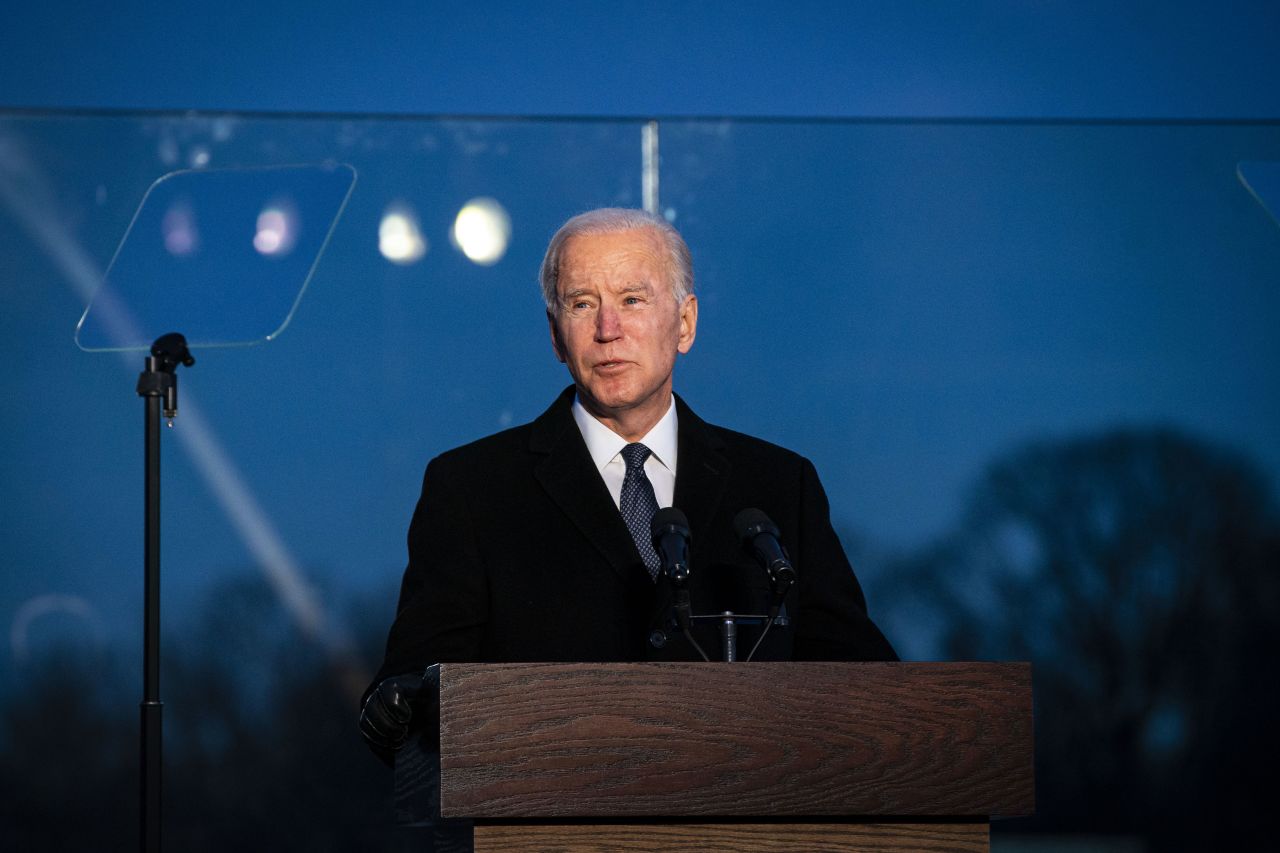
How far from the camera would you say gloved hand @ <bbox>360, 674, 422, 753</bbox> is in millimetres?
1766

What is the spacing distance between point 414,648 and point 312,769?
5.41 feet

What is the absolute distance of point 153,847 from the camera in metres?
2.79

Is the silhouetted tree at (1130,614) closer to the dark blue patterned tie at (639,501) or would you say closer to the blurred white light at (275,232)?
the dark blue patterned tie at (639,501)

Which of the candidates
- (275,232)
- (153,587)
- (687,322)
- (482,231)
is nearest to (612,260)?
(687,322)

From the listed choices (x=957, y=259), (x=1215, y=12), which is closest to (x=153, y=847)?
(x=957, y=259)

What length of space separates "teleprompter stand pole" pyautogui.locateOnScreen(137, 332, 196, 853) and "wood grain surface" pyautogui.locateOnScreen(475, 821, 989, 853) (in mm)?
1425

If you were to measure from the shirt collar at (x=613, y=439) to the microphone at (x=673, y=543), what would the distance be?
0.52 meters

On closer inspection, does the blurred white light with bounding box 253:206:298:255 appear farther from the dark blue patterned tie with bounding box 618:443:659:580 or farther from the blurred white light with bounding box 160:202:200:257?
the dark blue patterned tie with bounding box 618:443:659:580

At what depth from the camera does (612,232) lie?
2.39 meters

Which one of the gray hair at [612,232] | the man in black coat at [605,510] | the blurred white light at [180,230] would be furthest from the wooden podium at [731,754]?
the blurred white light at [180,230]

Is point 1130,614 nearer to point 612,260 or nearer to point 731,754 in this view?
point 612,260

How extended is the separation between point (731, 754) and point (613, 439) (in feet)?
3.06

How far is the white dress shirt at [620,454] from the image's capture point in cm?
243

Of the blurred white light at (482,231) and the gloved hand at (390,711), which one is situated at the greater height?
the blurred white light at (482,231)
